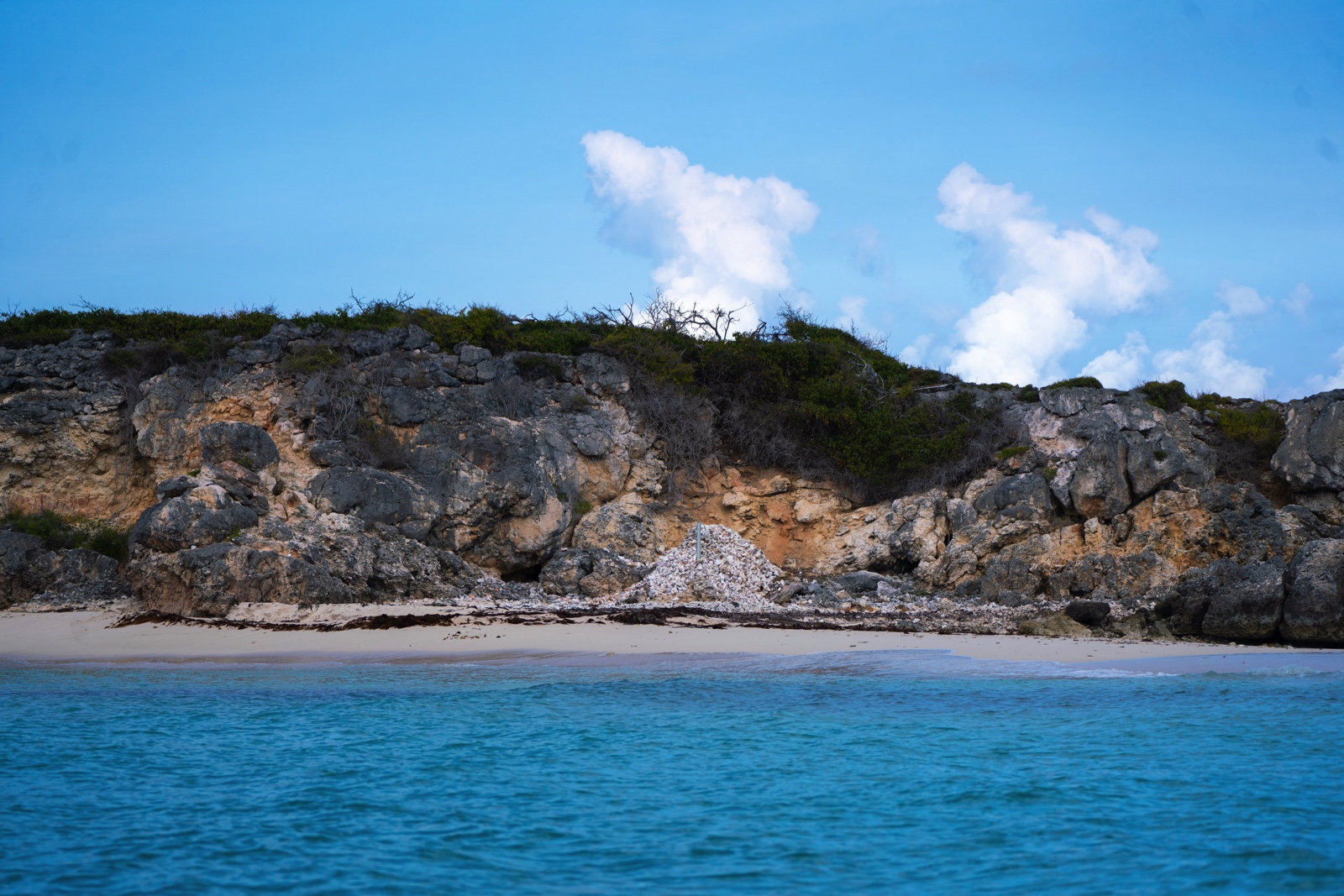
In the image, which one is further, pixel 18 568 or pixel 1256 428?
pixel 1256 428

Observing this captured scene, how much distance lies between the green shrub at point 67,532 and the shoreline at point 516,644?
303 cm

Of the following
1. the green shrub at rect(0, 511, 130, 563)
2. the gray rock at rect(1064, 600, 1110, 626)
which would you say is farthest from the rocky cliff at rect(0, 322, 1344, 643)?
the green shrub at rect(0, 511, 130, 563)

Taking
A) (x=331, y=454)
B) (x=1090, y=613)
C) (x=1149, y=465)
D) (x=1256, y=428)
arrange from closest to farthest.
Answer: (x=1090, y=613) < (x=1149, y=465) < (x=331, y=454) < (x=1256, y=428)

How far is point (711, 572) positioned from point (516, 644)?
189 inches

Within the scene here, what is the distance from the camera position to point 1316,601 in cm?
1159

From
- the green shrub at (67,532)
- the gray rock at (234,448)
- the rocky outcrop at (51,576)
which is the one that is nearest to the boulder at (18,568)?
the rocky outcrop at (51,576)

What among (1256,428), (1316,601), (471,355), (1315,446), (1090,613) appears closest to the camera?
(1316,601)

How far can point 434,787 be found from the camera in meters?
6.12

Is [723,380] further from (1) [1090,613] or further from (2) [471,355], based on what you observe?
(1) [1090,613]

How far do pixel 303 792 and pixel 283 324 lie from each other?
16.3 meters

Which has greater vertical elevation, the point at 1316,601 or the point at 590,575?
the point at 1316,601

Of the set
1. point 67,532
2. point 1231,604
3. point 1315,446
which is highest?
point 1315,446

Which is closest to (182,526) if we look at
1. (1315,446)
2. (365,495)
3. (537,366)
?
(365,495)

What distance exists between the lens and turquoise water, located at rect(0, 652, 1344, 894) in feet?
15.5
